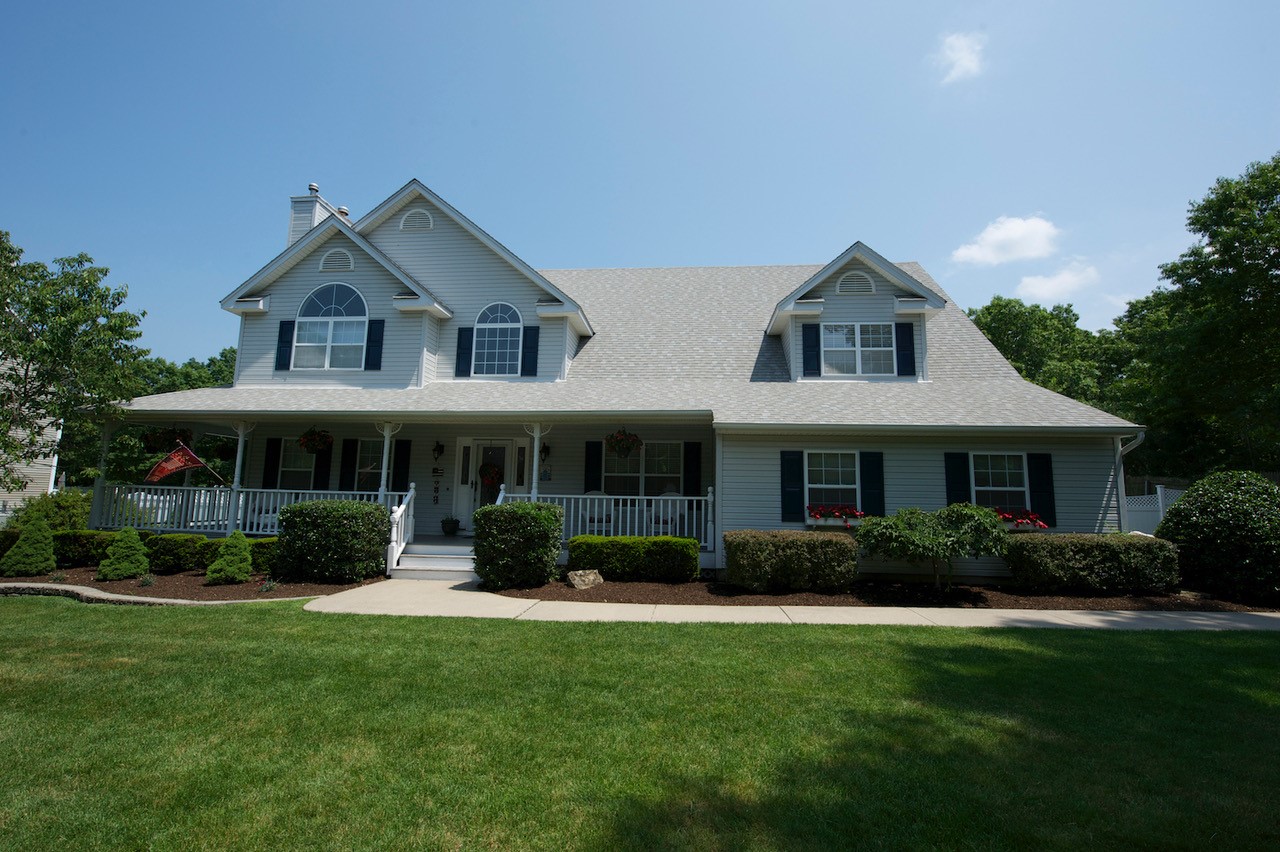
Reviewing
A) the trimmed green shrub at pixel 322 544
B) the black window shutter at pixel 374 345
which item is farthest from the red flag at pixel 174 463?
the black window shutter at pixel 374 345

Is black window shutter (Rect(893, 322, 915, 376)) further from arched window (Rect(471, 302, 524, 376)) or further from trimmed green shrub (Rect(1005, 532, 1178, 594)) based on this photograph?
arched window (Rect(471, 302, 524, 376))

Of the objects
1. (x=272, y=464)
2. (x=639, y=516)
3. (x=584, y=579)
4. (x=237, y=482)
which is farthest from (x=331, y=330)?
(x=584, y=579)

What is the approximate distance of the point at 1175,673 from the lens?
6.10 m

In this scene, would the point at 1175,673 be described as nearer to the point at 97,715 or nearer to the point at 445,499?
the point at 97,715

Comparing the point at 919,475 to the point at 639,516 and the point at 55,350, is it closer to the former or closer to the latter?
the point at 639,516

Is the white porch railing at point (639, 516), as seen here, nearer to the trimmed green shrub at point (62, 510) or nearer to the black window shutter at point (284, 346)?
the black window shutter at point (284, 346)

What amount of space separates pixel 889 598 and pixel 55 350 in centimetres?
1622

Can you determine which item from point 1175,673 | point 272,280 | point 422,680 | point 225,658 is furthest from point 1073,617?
point 272,280

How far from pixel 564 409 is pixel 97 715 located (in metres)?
8.59

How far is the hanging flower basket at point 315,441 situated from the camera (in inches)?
558

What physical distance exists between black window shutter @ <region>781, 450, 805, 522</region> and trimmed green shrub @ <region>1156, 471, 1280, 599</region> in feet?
21.4

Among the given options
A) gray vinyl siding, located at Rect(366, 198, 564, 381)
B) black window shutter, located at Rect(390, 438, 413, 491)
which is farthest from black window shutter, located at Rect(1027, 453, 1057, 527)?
black window shutter, located at Rect(390, 438, 413, 491)

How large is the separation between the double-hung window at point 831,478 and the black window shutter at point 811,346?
2.46 metres

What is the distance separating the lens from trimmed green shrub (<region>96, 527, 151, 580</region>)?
1098 centimetres
